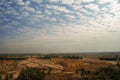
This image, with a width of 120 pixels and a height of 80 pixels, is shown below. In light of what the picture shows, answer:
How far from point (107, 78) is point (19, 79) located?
9795 millimetres

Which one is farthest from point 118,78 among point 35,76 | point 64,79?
point 35,76

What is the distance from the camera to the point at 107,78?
738 inches

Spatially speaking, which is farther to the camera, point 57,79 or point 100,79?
point 57,79

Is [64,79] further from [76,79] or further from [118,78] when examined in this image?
[118,78]

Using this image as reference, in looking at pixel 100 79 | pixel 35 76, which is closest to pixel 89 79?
pixel 100 79

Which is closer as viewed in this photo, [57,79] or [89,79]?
[89,79]

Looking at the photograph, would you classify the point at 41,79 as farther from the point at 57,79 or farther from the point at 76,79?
the point at 76,79

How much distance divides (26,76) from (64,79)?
14.2 ft

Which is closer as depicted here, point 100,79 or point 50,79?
point 100,79

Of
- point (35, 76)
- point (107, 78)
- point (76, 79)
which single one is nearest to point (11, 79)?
point (35, 76)

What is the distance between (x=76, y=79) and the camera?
19.2 m

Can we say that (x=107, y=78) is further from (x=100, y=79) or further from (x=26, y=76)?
(x=26, y=76)

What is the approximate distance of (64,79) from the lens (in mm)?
19594

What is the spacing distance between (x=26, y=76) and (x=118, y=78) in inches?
389
